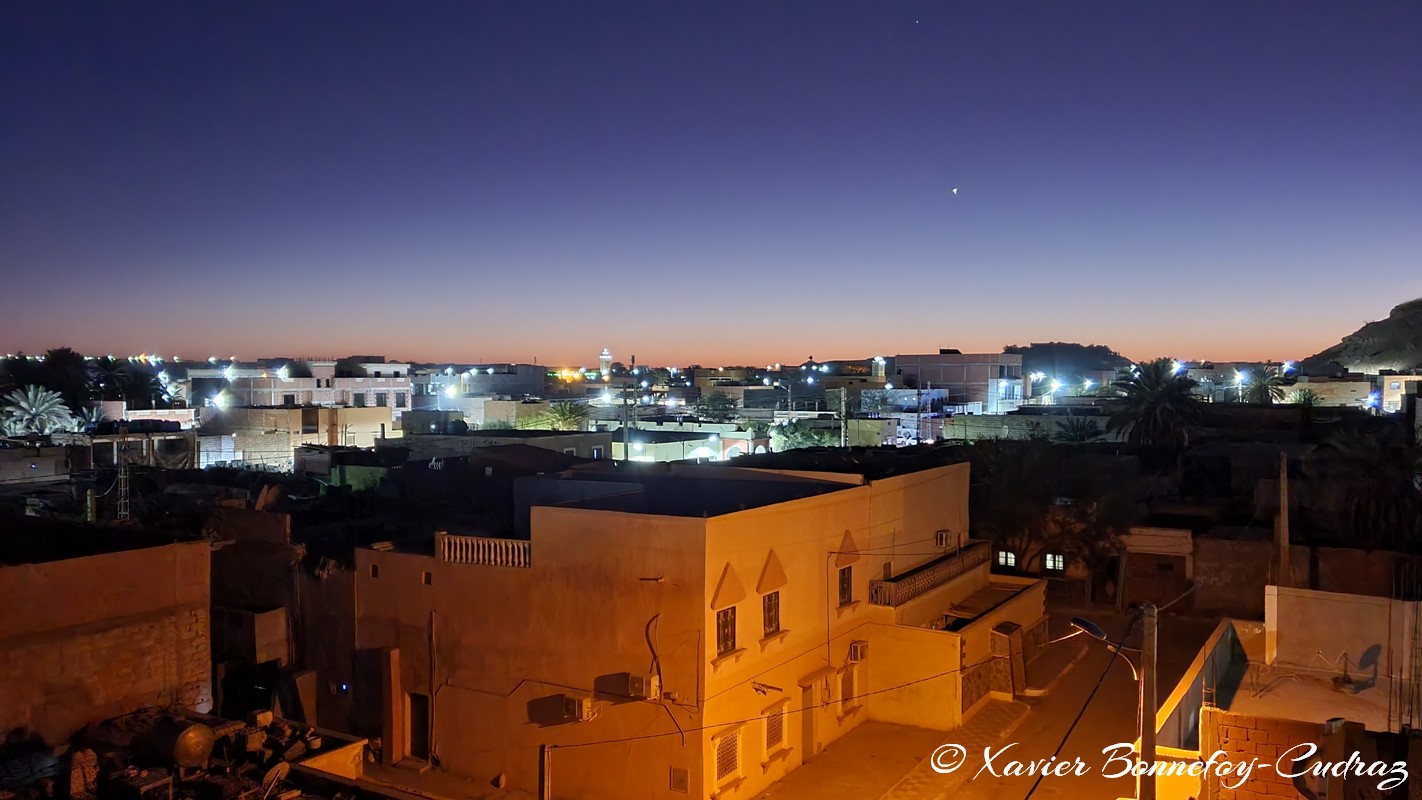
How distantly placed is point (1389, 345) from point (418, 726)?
75486 millimetres

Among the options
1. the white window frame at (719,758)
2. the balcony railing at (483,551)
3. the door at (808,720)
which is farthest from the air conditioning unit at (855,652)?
the balcony railing at (483,551)

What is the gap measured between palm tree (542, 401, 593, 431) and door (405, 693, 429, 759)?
29.5 metres

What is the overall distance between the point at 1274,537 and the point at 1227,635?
932 cm

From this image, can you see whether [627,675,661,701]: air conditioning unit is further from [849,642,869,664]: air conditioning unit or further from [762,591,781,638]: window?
[849,642,869,664]: air conditioning unit

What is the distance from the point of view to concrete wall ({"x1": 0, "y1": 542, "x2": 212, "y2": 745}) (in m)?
10.8

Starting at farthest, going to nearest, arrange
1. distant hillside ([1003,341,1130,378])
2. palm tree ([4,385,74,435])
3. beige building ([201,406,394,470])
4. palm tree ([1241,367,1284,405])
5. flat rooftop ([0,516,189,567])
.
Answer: distant hillside ([1003,341,1130,378]), palm tree ([1241,367,1284,405]), palm tree ([4,385,74,435]), beige building ([201,406,394,470]), flat rooftop ([0,516,189,567])

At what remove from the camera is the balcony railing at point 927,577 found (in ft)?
55.7

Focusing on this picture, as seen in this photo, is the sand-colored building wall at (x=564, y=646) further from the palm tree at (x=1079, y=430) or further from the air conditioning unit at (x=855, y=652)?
the palm tree at (x=1079, y=430)

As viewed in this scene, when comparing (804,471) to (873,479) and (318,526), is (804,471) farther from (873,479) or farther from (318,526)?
(318,526)

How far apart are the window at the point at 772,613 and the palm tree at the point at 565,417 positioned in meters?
31.5

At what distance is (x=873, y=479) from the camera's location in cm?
1792

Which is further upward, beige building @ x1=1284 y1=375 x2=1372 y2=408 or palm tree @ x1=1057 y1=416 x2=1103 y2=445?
beige building @ x1=1284 y1=375 x2=1372 y2=408

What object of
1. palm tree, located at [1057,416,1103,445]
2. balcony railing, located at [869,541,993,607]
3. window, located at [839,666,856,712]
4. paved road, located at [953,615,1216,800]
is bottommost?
paved road, located at [953,615,1216,800]

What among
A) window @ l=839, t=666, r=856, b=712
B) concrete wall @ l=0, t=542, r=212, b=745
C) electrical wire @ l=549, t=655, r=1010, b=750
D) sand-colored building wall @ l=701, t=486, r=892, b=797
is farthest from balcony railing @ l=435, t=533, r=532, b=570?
window @ l=839, t=666, r=856, b=712
